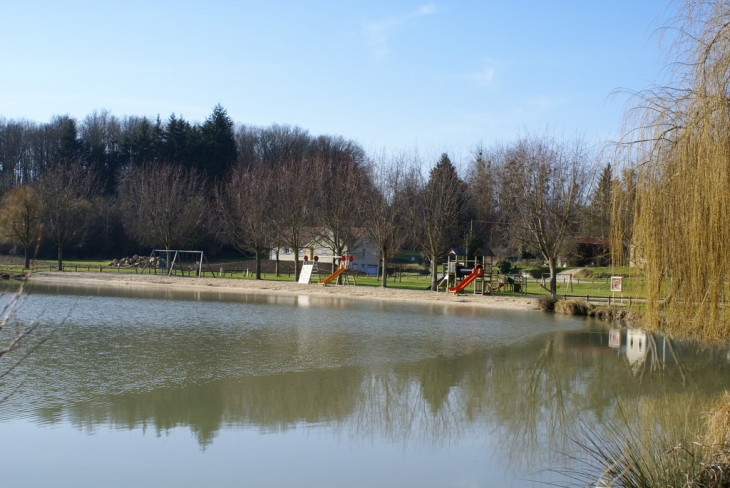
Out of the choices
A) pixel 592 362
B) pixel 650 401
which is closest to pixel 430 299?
pixel 592 362

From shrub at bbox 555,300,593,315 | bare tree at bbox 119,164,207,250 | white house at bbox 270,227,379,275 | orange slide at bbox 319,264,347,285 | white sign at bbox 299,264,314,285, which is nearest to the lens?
shrub at bbox 555,300,593,315

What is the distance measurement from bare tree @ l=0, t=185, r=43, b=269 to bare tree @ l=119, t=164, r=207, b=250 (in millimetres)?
8039

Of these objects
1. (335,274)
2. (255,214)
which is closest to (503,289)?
(335,274)

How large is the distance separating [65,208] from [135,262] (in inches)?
334

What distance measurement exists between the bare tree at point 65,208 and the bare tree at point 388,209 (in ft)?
78.2

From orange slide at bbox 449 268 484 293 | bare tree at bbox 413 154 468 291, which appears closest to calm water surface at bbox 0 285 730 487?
orange slide at bbox 449 268 484 293

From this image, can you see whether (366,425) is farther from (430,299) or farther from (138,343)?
(430,299)

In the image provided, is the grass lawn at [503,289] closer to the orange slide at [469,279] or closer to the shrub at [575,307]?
the orange slide at [469,279]

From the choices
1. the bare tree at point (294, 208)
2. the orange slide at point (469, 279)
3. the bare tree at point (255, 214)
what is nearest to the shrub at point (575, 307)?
the orange slide at point (469, 279)

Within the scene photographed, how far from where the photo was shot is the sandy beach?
34.2 metres

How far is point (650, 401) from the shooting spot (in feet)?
42.7

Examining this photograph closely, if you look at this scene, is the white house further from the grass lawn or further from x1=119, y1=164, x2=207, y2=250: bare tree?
x1=119, y1=164, x2=207, y2=250: bare tree

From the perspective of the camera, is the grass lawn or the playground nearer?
the playground

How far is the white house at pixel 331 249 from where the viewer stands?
47075 mm
